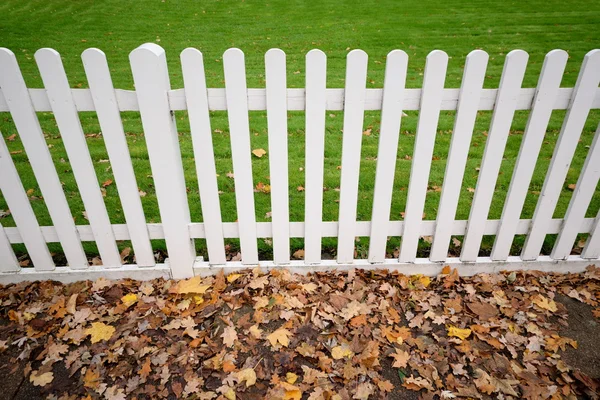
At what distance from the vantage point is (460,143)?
2.60 metres

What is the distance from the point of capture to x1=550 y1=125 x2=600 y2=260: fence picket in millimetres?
2695

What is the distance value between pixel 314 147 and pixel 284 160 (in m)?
0.23

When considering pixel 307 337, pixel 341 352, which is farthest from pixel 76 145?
pixel 341 352

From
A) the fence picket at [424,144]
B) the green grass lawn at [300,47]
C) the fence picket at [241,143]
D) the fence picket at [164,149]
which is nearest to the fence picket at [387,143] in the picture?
the fence picket at [424,144]

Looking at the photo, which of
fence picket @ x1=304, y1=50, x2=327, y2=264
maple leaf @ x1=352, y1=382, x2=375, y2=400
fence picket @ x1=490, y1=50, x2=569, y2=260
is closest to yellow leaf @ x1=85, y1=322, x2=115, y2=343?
fence picket @ x1=304, y1=50, x2=327, y2=264

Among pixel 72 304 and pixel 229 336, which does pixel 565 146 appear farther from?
pixel 72 304

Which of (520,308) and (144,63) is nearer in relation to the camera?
(144,63)

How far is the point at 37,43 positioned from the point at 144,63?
10.0 metres

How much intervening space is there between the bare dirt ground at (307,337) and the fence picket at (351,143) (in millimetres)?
346

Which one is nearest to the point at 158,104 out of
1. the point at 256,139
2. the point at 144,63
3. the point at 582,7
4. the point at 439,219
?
the point at 144,63

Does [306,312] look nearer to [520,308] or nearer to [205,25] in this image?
[520,308]

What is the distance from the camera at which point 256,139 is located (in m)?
5.27

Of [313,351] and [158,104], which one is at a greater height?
[158,104]

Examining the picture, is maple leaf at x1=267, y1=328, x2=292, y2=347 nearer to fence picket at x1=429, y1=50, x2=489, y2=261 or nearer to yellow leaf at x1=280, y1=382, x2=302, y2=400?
yellow leaf at x1=280, y1=382, x2=302, y2=400
